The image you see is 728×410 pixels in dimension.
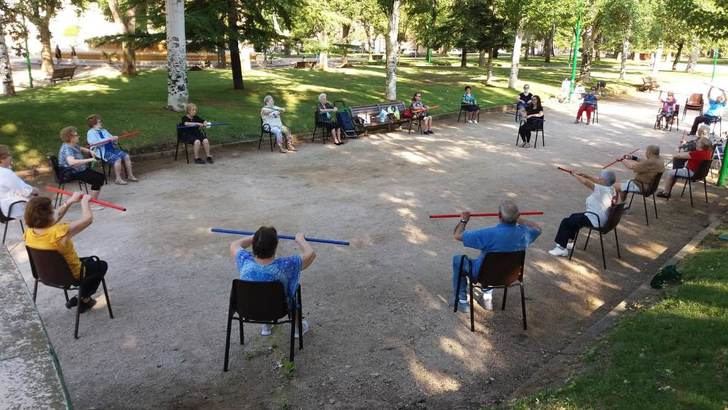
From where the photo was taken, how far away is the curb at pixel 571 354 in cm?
442

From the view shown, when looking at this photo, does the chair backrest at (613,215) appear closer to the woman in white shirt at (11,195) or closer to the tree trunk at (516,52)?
the woman in white shirt at (11,195)

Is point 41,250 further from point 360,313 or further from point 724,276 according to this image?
point 724,276

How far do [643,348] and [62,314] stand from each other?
5.51m

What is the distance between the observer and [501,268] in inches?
210

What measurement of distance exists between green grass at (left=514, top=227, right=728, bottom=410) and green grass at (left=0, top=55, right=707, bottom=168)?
10.9m

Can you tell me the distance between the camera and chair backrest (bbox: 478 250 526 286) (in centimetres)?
525

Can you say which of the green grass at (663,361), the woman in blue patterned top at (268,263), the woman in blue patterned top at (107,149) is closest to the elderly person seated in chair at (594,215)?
the green grass at (663,361)

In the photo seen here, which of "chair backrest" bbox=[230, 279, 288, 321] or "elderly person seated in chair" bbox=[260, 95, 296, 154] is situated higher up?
"elderly person seated in chair" bbox=[260, 95, 296, 154]

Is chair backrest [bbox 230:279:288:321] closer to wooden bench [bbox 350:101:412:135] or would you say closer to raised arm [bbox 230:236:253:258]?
raised arm [bbox 230:236:253:258]

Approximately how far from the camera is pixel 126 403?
4266 millimetres

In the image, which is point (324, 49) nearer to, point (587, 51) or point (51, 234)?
point (587, 51)

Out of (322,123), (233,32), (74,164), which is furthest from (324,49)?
(74,164)

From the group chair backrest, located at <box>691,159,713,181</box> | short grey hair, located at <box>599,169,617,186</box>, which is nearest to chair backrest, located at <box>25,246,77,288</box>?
short grey hair, located at <box>599,169,617,186</box>

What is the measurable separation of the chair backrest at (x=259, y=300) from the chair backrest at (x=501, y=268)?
197 centimetres
